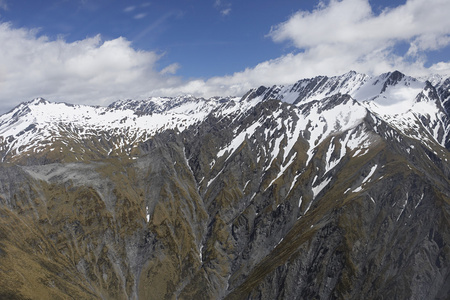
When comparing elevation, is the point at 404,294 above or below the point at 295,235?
below

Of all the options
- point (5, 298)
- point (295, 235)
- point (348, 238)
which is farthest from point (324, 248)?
point (5, 298)

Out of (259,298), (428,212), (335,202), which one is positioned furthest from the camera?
(335,202)

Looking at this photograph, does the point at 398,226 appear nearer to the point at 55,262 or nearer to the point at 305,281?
the point at 305,281

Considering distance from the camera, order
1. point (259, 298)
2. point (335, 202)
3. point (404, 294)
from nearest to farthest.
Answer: point (404, 294), point (259, 298), point (335, 202)

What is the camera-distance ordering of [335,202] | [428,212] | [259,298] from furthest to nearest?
[335,202] < [259,298] < [428,212]

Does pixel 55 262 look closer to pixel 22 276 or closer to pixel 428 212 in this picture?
pixel 22 276

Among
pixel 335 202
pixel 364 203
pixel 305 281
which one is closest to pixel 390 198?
pixel 364 203

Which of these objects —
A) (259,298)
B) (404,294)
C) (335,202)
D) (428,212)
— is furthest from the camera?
(335,202)

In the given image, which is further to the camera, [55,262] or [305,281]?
[55,262]

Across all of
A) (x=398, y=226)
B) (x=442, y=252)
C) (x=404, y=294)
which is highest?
(x=398, y=226)
